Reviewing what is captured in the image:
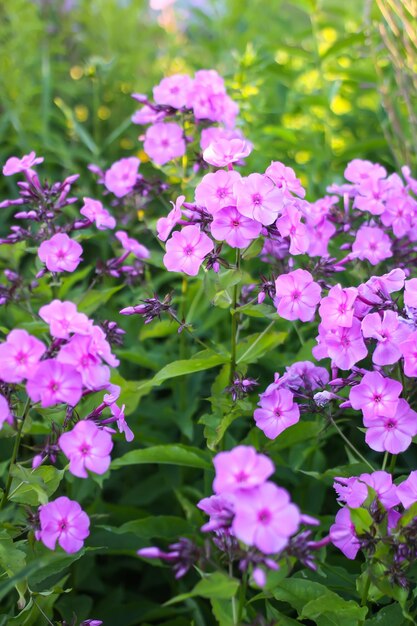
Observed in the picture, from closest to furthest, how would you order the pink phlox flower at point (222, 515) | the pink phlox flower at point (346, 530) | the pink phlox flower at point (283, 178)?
the pink phlox flower at point (222, 515)
the pink phlox flower at point (346, 530)
the pink phlox flower at point (283, 178)

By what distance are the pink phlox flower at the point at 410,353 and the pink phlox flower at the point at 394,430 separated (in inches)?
3.0

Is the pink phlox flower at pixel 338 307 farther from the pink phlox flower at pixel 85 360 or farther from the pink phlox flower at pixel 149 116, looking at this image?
the pink phlox flower at pixel 149 116

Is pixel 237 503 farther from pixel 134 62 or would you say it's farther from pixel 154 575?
pixel 134 62

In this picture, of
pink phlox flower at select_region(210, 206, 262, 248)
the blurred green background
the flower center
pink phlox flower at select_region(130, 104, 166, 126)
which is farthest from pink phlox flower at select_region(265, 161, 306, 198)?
the blurred green background

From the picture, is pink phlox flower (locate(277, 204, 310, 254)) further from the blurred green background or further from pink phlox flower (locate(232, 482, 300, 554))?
the blurred green background

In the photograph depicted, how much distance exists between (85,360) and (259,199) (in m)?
0.49

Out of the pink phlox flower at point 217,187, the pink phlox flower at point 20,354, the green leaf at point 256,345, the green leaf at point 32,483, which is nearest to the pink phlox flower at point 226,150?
the pink phlox flower at point 217,187

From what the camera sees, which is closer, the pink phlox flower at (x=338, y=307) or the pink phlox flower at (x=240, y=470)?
the pink phlox flower at (x=240, y=470)

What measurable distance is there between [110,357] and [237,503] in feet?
1.27

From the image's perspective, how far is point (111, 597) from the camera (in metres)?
2.05

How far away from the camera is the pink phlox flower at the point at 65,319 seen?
1329 millimetres

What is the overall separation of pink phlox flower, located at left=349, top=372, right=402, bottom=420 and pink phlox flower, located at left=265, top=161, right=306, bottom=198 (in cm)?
45

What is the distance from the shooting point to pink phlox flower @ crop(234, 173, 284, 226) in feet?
4.97

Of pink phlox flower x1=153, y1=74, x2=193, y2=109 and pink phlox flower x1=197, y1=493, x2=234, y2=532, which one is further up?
pink phlox flower x1=153, y1=74, x2=193, y2=109
